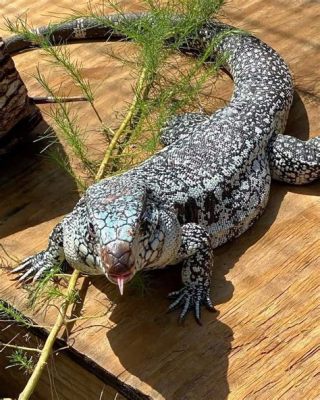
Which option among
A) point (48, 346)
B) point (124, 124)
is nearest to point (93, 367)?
point (48, 346)

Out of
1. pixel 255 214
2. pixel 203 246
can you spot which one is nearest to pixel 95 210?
pixel 203 246

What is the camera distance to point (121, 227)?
2.64 m

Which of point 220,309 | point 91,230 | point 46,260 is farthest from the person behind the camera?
point 46,260

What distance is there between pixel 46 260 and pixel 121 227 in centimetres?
78

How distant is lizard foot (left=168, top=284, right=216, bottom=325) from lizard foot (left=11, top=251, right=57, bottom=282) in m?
0.52

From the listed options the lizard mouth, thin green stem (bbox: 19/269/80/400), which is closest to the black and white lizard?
the lizard mouth

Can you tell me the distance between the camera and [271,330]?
3.00m

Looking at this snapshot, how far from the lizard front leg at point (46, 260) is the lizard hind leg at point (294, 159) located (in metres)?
1.10

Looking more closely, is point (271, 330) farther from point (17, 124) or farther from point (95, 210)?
point (17, 124)

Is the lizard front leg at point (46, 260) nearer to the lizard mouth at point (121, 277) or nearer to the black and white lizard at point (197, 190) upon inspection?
the black and white lizard at point (197, 190)

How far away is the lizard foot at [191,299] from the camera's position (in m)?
3.10

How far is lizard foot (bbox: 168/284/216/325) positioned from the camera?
10.2 ft

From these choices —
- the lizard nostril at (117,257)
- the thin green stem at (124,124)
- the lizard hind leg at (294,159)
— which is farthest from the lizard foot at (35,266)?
the lizard hind leg at (294,159)

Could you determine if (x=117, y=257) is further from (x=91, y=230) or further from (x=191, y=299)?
(x=191, y=299)
